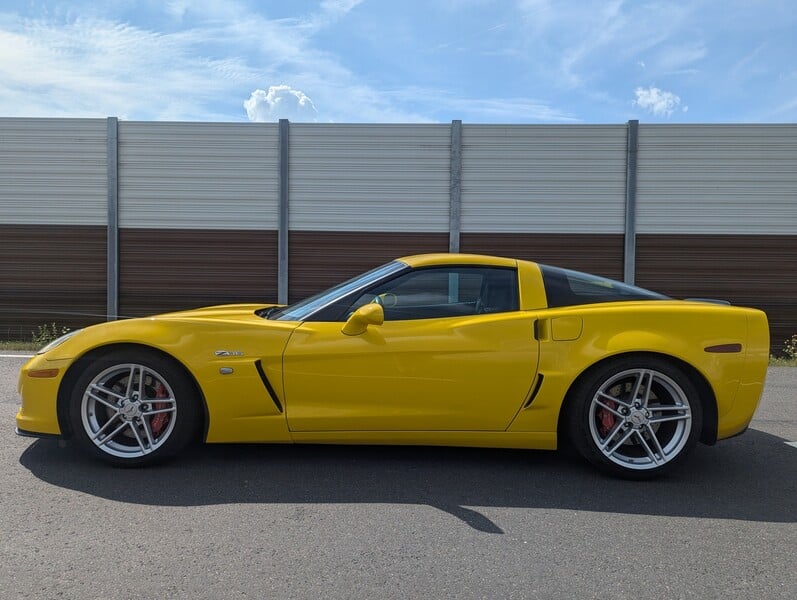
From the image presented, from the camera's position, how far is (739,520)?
3.18 meters

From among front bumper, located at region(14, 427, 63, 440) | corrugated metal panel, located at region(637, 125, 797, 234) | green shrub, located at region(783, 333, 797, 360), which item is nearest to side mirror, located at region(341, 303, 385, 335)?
front bumper, located at region(14, 427, 63, 440)

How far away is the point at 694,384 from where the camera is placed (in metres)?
3.74

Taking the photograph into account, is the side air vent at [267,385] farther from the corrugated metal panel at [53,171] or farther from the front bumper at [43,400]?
the corrugated metal panel at [53,171]

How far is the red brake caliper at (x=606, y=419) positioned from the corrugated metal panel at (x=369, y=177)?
8.81m

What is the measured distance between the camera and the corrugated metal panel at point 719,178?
472 inches

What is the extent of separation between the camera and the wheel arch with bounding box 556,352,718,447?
3.70 metres

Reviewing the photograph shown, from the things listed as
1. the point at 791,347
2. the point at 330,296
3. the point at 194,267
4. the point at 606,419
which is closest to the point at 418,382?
the point at 330,296

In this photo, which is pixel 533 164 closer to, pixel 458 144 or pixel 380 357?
pixel 458 144

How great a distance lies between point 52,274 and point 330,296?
10620mm

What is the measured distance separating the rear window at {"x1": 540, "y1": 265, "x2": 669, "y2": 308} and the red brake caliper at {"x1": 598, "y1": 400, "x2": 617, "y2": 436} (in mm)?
633

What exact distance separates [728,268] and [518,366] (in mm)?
10160

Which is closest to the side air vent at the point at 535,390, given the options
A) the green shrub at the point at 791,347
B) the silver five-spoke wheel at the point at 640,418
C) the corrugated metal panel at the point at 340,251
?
the silver five-spoke wheel at the point at 640,418

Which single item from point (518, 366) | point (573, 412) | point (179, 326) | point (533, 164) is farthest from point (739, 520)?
point (533, 164)

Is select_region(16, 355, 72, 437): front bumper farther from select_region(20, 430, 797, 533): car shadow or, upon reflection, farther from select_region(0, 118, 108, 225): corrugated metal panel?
select_region(0, 118, 108, 225): corrugated metal panel
